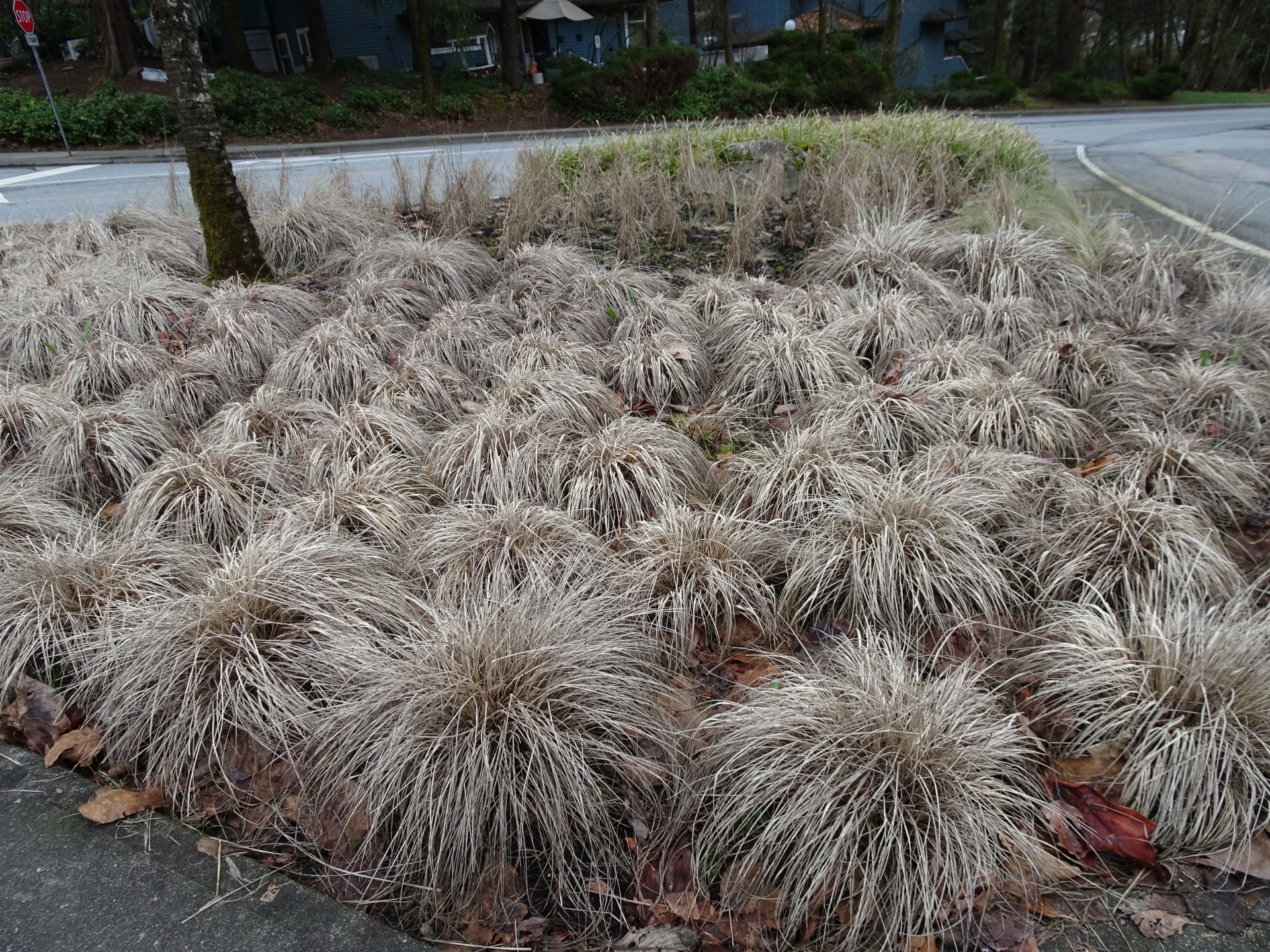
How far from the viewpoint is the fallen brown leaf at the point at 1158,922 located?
201 centimetres

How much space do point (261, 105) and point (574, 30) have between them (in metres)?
16.6

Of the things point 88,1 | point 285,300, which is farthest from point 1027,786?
point 88,1

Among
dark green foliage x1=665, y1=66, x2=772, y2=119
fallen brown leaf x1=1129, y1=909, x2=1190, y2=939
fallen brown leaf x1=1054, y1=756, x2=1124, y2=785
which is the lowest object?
fallen brown leaf x1=1129, y1=909, x2=1190, y2=939

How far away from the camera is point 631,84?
72.2 ft

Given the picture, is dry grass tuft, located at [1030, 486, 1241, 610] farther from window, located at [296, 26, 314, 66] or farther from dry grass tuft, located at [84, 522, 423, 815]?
window, located at [296, 26, 314, 66]

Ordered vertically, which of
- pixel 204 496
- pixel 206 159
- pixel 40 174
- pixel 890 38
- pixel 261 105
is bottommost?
pixel 204 496

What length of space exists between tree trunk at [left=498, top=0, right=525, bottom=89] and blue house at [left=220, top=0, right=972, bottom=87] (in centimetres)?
271

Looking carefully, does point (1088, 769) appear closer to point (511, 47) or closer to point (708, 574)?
point (708, 574)

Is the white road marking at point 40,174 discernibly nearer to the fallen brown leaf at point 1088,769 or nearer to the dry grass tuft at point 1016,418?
the dry grass tuft at point 1016,418

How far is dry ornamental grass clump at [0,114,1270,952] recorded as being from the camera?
2.17 metres

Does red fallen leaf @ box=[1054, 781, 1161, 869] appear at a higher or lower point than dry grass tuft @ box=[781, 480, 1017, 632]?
Answer: lower

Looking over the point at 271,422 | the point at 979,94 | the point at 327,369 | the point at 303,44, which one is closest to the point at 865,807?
the point at 271,422

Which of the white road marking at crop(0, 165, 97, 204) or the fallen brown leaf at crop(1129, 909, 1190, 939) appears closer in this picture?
the fallen brown leaf at crop(1129, 909, 1190, 939)


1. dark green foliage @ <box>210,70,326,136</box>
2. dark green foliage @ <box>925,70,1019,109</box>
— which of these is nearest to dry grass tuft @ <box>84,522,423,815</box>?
dark green foliage @ <box>210,70,326,136</box>
